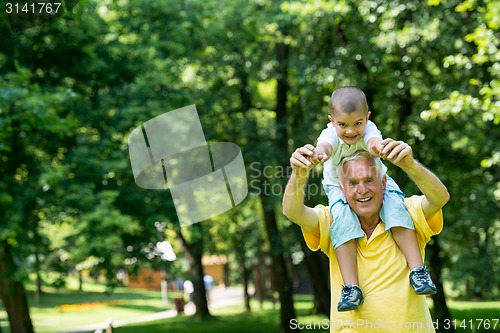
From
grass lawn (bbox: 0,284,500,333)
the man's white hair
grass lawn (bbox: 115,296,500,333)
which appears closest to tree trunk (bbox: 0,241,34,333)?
grass lawn (bbox: 0,284,500,333)

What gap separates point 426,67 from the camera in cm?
1397

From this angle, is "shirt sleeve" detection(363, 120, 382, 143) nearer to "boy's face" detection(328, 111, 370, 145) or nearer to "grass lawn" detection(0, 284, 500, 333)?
"boy's face" detection(328, 111, 370, 145)

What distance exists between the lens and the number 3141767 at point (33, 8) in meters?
10.6

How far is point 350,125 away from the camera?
3.44 meters

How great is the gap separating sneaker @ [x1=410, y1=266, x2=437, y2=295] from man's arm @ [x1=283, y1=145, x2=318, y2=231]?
51 cm

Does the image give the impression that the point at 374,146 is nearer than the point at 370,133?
Yes

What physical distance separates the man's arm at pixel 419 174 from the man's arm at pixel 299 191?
0.32m

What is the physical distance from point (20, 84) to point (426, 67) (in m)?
7.38

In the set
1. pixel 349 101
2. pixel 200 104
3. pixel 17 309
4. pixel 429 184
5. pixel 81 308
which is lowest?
pixel 81 308

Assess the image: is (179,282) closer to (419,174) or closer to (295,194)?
(295,194)

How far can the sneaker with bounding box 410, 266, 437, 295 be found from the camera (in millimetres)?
3283

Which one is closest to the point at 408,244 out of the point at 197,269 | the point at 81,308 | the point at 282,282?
the point at 282,282

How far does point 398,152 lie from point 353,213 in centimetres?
60

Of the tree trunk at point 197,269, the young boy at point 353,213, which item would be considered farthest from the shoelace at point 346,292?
the tree trunk at point 197,269
